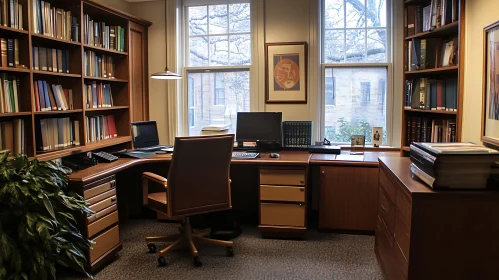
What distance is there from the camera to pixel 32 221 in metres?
2.27

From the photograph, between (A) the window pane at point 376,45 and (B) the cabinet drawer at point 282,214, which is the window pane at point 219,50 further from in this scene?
(B) the cabinet drawer at point 282,214

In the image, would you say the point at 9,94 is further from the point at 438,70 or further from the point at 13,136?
the point at 438,70

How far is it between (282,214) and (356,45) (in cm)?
194

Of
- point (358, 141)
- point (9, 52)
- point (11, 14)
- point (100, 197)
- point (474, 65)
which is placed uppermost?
point (11, 14)

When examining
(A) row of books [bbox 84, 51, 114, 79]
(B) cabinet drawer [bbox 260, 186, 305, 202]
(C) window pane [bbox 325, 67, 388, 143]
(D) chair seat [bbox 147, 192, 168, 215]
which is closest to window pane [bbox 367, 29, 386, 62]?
(C) window pane [bbox 325, 67, 388, 143]

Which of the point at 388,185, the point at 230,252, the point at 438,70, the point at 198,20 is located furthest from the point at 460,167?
the point at 198,20

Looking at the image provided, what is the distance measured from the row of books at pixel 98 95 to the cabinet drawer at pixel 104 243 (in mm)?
1238

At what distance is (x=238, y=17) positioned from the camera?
4449 millimetres

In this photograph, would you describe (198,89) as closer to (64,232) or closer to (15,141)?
(15,141)

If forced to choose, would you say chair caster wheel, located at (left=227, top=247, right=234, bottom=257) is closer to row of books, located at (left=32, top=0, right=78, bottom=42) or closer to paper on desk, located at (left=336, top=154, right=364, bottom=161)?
paper on desk, located at (left=336, top=154, right=364, bottom=161)

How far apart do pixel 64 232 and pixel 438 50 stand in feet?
10.1

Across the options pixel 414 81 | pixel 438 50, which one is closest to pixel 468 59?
pixel 438 50

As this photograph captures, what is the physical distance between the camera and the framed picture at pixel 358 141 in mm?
4082

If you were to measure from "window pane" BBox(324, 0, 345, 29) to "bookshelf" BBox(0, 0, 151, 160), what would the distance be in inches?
77.3
